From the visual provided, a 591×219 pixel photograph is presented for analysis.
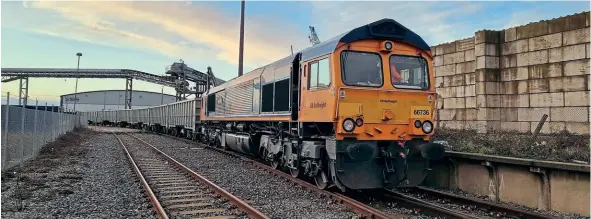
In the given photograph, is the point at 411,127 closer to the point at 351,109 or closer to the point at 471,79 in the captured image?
the point at 351,109

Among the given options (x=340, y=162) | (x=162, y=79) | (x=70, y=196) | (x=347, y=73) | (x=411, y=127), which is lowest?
(x=70, y=196)

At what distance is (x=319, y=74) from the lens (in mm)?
8625

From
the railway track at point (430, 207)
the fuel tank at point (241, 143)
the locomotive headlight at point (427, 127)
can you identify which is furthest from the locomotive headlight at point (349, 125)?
the fuel tank at point (241, 143)

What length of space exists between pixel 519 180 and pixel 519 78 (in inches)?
271

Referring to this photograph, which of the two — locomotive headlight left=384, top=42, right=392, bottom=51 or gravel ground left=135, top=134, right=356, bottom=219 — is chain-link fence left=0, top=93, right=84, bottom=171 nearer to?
gravel ground left=135, top=134, right=356, bottom=219

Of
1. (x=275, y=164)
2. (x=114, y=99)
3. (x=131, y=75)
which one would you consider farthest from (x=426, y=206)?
(x=114, y=99)

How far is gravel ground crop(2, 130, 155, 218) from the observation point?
7.31 meters

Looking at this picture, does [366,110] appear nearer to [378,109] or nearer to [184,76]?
[378,109]

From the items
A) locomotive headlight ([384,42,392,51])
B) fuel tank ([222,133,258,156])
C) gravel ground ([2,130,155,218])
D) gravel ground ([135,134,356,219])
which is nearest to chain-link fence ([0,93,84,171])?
gravel ground ([2,130,155,218])

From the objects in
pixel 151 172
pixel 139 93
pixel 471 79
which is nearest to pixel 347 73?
pixel 151 172

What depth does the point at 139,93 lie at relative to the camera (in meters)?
99.1

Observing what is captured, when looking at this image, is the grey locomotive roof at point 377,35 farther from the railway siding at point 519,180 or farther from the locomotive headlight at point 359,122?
the railway siding at point 519,180

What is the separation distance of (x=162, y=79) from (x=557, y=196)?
60178 millimetres

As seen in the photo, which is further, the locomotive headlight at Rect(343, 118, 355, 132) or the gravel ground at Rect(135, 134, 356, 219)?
the locomotive headlight at Rect(343, 118, 355, 132)
